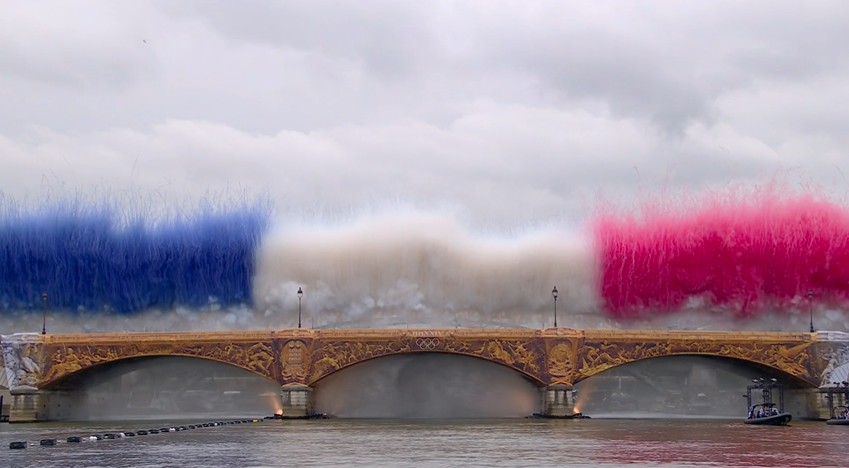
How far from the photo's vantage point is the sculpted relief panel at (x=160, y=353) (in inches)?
3716

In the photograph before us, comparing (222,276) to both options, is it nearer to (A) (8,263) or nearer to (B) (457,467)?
(A) (8,263)

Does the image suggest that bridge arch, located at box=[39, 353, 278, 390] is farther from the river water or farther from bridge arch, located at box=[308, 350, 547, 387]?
the river water

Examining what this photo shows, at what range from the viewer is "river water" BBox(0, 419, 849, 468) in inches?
1726

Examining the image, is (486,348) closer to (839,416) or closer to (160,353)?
(160,353)

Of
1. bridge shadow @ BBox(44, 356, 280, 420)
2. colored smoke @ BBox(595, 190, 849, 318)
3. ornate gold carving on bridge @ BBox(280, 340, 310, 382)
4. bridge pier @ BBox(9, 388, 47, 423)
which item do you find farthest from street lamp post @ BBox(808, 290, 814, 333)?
bridge pier @ BBox(9, 388, 47, 423)

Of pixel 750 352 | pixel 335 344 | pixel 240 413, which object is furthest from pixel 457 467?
pixel 240 413

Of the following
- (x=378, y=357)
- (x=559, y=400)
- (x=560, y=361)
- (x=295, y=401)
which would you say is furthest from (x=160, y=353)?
(x=559, y=400)

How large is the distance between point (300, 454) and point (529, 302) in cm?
6115

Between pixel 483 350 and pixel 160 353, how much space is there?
27.3 meters

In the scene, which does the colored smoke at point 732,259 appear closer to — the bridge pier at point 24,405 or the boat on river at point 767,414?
the boat on river at point 767,414

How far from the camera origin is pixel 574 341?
306 feet

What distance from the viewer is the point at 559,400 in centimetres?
9394

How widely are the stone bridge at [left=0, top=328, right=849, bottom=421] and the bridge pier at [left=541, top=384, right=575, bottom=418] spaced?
0.28 feet

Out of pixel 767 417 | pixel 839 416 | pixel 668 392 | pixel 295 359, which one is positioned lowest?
pixel 839 416
